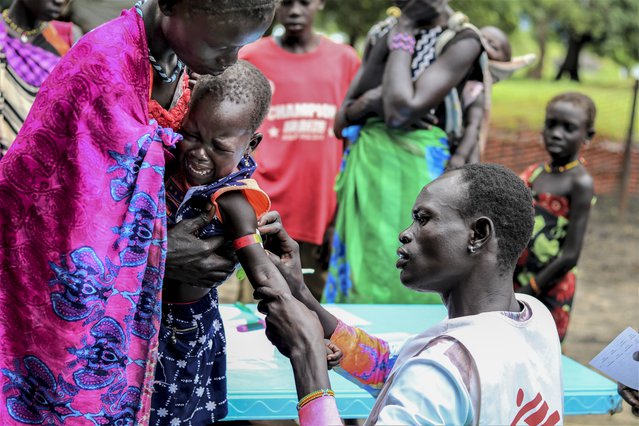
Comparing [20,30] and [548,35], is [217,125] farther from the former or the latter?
[548,35]

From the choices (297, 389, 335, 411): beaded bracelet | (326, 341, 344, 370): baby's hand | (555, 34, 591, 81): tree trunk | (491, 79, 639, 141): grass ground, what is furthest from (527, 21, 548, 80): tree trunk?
(297, 389, 335, 411): beaded bracelet

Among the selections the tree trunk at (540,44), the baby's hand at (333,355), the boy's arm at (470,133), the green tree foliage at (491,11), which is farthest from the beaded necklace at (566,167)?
the tree trunk at (540,44)

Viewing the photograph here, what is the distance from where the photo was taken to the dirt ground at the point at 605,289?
20.9 feet

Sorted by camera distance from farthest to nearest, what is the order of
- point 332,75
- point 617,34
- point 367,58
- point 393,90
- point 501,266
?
point 617,34
point 332,75
point 367,58
point 393,90
point 501,266

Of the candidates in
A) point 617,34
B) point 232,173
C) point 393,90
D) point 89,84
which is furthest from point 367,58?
point 617,34

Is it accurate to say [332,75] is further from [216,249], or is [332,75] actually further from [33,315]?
[33,315]

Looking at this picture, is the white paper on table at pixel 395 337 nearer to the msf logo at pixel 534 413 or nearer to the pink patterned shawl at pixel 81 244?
the msf logo at pixel 534 413

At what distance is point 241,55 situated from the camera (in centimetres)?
523

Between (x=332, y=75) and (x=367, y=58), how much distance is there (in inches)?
26.3

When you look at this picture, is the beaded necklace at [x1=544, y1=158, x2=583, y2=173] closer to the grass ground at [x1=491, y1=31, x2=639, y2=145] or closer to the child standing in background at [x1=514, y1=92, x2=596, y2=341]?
the child standing in background at [x1=514, y1=92, x2=596, y2=341]

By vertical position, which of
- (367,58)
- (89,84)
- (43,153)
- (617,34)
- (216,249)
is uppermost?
(89,84)

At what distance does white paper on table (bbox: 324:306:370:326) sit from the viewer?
3594 millimetres

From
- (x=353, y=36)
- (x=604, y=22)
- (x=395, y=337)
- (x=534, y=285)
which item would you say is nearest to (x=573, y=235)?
(x=534, y=285)

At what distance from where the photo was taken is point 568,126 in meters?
4.52
